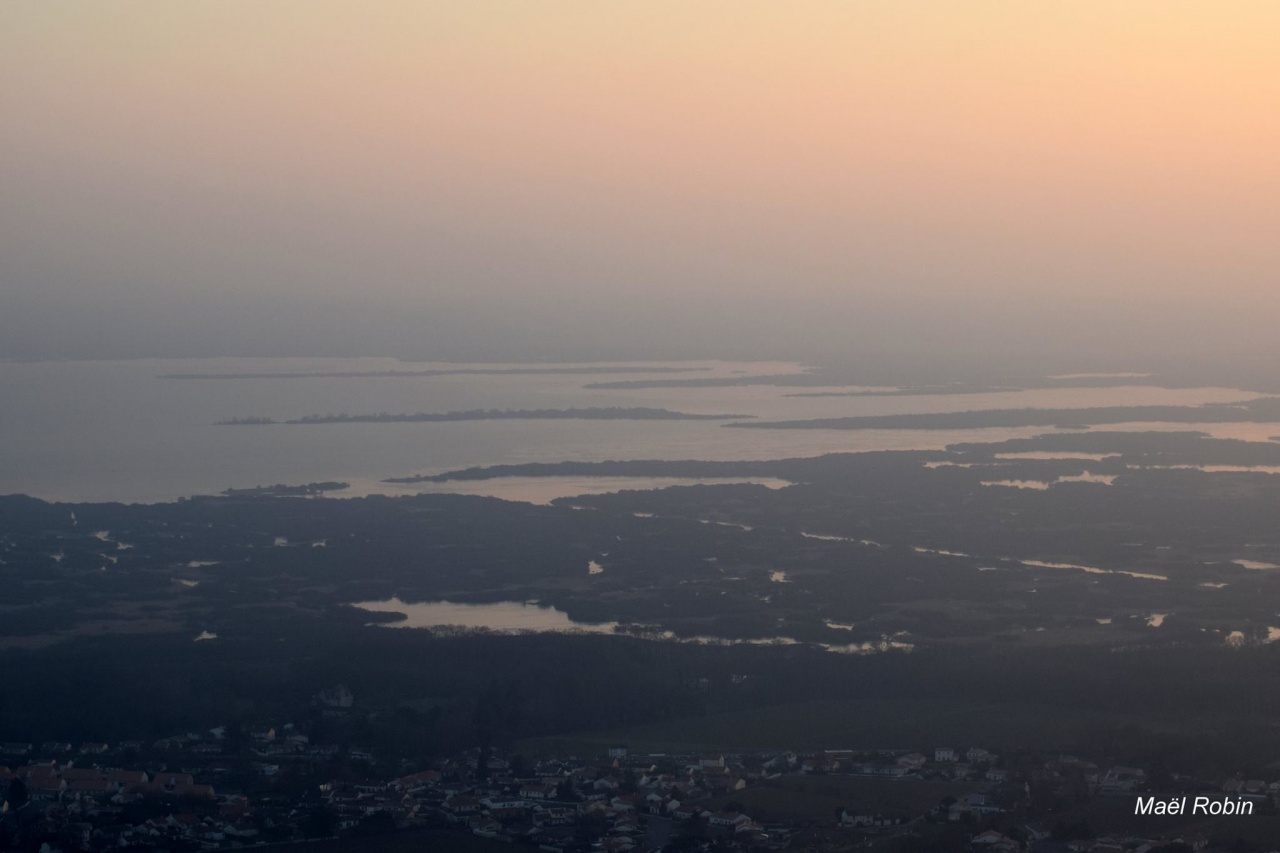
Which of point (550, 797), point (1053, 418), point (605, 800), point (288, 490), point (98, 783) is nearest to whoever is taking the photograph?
point (605, 800)

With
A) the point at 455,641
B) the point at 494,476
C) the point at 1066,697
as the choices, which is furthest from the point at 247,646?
the point at 494,476

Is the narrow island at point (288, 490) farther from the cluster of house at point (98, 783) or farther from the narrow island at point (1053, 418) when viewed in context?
the cluster of house at point (98, 783)

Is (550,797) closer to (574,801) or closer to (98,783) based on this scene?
(574,801)

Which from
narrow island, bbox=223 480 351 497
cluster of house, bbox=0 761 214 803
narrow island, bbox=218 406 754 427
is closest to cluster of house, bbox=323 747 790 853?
cluster of house, bbox=0 761 214 803

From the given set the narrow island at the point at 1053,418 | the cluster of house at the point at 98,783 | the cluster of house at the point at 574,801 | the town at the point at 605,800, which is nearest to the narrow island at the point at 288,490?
the narrow island at the point at 1053,418

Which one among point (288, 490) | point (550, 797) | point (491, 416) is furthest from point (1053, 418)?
point (550, 797)

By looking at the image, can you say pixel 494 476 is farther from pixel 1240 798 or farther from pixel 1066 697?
pixel 1240 798

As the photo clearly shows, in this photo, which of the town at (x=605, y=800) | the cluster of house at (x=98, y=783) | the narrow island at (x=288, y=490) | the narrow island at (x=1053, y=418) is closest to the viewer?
the town at (x=605, y=800)

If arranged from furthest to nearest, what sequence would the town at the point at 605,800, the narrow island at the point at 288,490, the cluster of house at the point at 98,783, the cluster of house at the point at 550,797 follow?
the narrow island at the point at 288,490, the cluster of house at the point at 98,783, the cluster of house at the point at 550,797, the town at the point at 605,800
